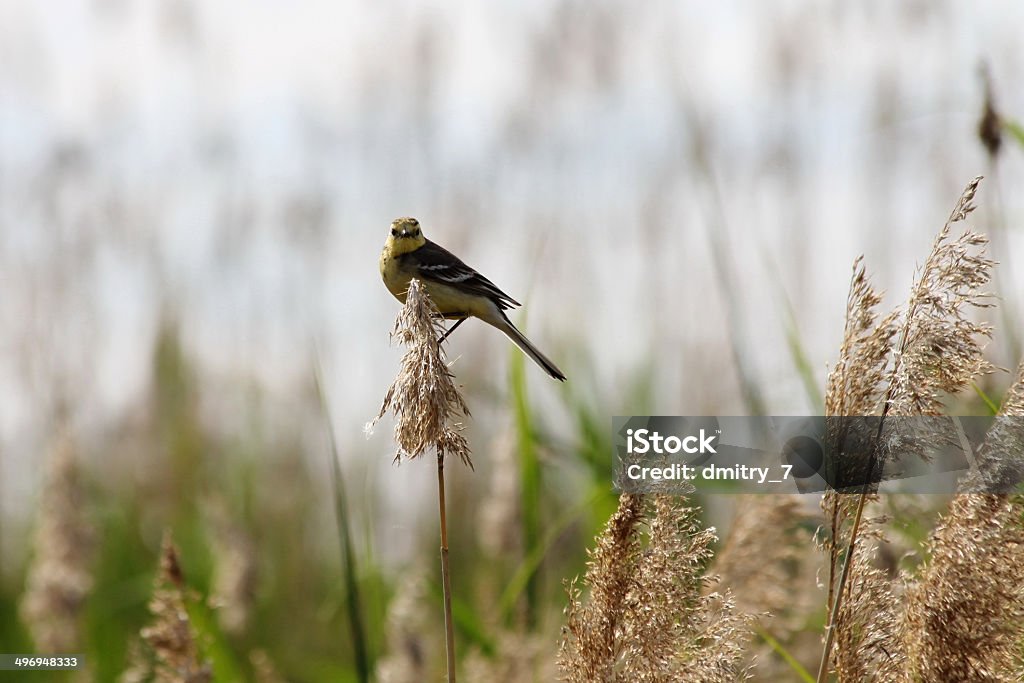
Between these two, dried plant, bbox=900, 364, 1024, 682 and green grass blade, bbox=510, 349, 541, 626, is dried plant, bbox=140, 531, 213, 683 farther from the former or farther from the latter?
dried plant, bbox=900, 364, 1024, 682

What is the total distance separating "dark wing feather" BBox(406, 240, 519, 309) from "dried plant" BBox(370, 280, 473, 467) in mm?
1078

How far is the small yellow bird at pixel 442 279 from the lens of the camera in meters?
2.71

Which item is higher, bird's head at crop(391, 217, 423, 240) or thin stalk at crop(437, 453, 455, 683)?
bird's head at crop(391, 217, 423, 240)

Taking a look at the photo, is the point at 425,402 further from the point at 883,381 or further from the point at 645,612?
the point at 883,381

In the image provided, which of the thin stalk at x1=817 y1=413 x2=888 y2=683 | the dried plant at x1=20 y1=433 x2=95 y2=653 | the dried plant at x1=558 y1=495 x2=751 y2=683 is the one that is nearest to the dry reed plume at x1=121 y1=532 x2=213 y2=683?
the dried plant at x1=558 y1=495 x2=751 y2=683

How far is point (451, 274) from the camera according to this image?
280 centimetres

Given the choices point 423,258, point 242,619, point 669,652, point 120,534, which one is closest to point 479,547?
point 242,619

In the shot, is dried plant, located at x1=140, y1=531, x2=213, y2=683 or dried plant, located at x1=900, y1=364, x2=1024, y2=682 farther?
dried plant, located at x1=140, y1=531, x2=213, y2=683

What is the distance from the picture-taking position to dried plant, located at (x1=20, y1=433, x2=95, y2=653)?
3959mm

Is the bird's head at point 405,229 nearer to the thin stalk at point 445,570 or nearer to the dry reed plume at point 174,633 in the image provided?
the dry reed plume at point 174,633

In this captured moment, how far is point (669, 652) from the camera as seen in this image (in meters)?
1.68

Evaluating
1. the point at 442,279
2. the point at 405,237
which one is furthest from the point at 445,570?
the point at 405,237

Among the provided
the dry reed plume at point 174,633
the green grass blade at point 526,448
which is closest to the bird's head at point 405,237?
the green grass blade at point 526,448

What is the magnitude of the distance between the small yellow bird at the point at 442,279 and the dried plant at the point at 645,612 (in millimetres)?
1057
